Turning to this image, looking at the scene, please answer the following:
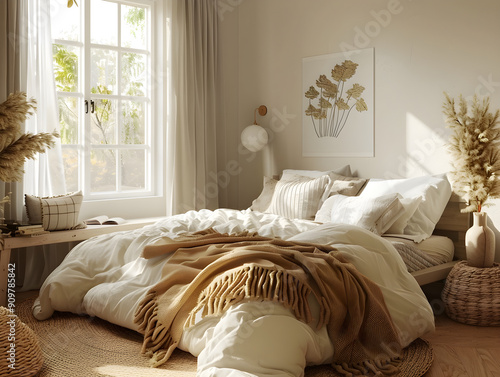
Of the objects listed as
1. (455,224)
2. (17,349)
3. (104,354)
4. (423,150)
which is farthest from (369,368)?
(423,150)

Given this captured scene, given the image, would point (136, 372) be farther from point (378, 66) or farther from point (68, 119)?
point (378, 66)

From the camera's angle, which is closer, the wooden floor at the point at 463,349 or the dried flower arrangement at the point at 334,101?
the wooden floor at the point at 463,349

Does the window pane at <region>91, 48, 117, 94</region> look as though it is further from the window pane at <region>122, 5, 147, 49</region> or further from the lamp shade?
the lamp shade

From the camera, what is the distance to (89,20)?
16.4 ft

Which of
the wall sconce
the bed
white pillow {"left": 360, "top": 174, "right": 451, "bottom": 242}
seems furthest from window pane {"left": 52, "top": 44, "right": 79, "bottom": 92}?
white pillow {"left": 360, "top": 174, "right": 451, "bottom": 242}

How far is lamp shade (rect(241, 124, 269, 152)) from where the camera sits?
5527 millimetres

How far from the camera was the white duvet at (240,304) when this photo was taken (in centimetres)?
232

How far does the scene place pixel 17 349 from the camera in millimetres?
2471

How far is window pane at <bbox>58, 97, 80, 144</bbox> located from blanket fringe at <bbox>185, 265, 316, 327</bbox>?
2.79m

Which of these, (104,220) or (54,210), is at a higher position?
(54,210)

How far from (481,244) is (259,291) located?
6.45ft

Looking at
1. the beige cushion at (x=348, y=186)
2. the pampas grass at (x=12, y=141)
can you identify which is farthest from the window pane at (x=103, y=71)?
the pampas grass at (x=12, y=141)

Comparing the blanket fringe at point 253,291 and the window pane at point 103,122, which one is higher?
the window pane at point 103,122

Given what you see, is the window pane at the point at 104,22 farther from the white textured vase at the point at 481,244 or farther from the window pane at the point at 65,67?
the white textured vase at the point at 481,244
